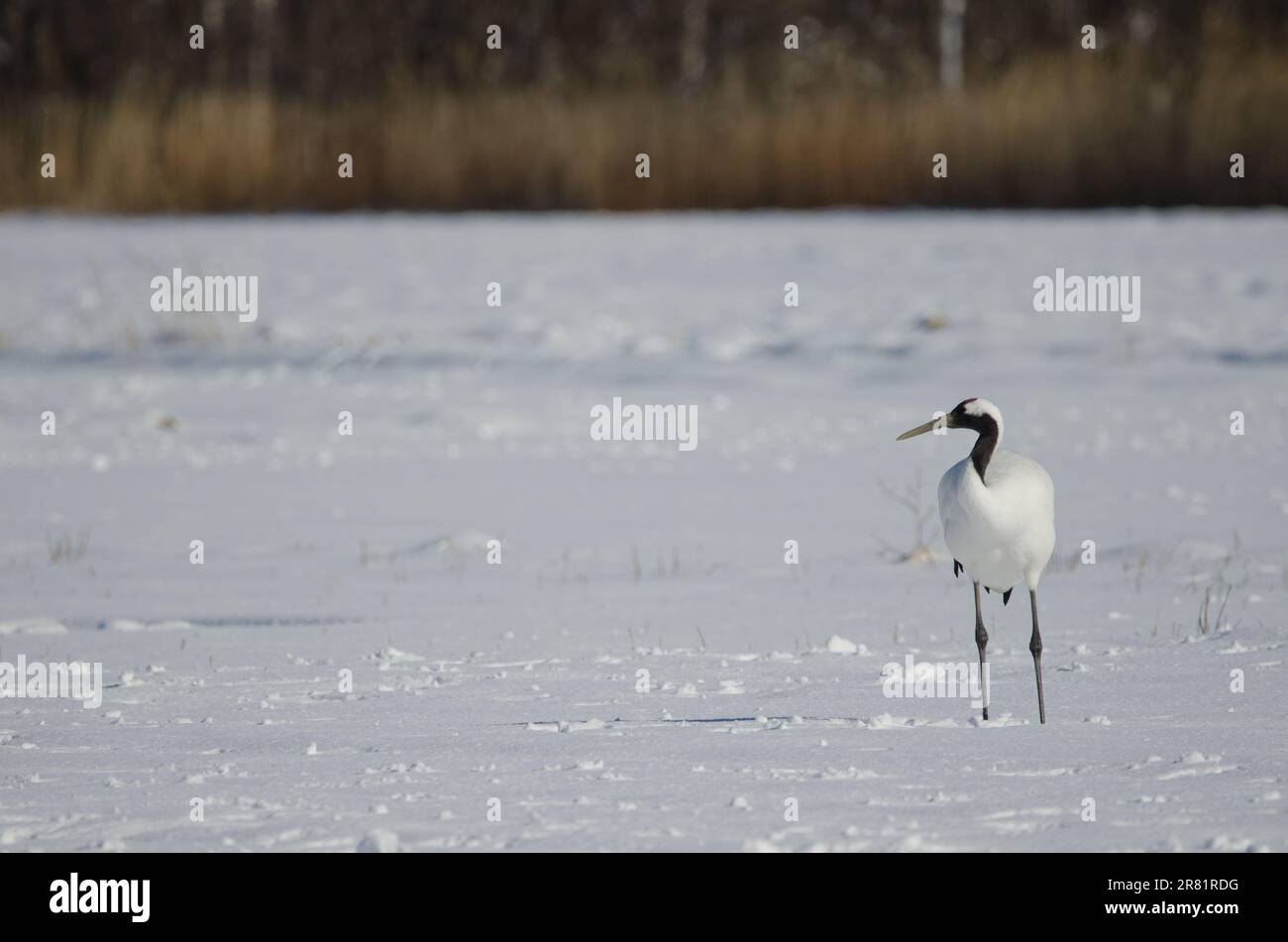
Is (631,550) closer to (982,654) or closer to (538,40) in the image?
(982,654)

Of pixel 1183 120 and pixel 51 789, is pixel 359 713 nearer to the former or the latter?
pixel 51 789

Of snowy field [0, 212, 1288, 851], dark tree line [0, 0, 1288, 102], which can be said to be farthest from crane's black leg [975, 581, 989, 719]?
dark tree line [0, 0, 1288, 102]

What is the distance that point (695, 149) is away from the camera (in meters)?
20.0

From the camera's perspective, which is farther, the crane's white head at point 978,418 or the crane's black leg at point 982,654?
the crane's white head at point 978,418

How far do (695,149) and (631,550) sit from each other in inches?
A: 498

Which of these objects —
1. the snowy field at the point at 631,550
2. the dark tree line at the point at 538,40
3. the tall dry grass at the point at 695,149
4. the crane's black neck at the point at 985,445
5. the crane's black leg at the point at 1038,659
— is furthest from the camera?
the dark tree line at the point at 538,40

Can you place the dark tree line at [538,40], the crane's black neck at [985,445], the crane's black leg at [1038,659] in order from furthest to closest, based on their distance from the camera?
the dark tree line at [538,40], the crane's black neck at [985,445], the crane's black leg at [1038,659]

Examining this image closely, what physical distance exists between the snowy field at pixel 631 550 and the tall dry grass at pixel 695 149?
1.44m

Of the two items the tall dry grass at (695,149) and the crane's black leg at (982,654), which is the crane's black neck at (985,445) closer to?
the crane's black leg at (982,654)

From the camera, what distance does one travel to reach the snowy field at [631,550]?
14.3 feet

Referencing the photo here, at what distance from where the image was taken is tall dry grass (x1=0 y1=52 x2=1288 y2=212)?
18984 mm

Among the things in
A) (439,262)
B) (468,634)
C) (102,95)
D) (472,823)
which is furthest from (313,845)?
(102,95)

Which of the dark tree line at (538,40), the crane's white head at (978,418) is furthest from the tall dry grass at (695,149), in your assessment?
the crane's white head at (978,418)

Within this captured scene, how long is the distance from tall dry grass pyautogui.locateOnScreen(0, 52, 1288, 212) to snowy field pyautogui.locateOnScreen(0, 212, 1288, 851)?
1.44 meters
